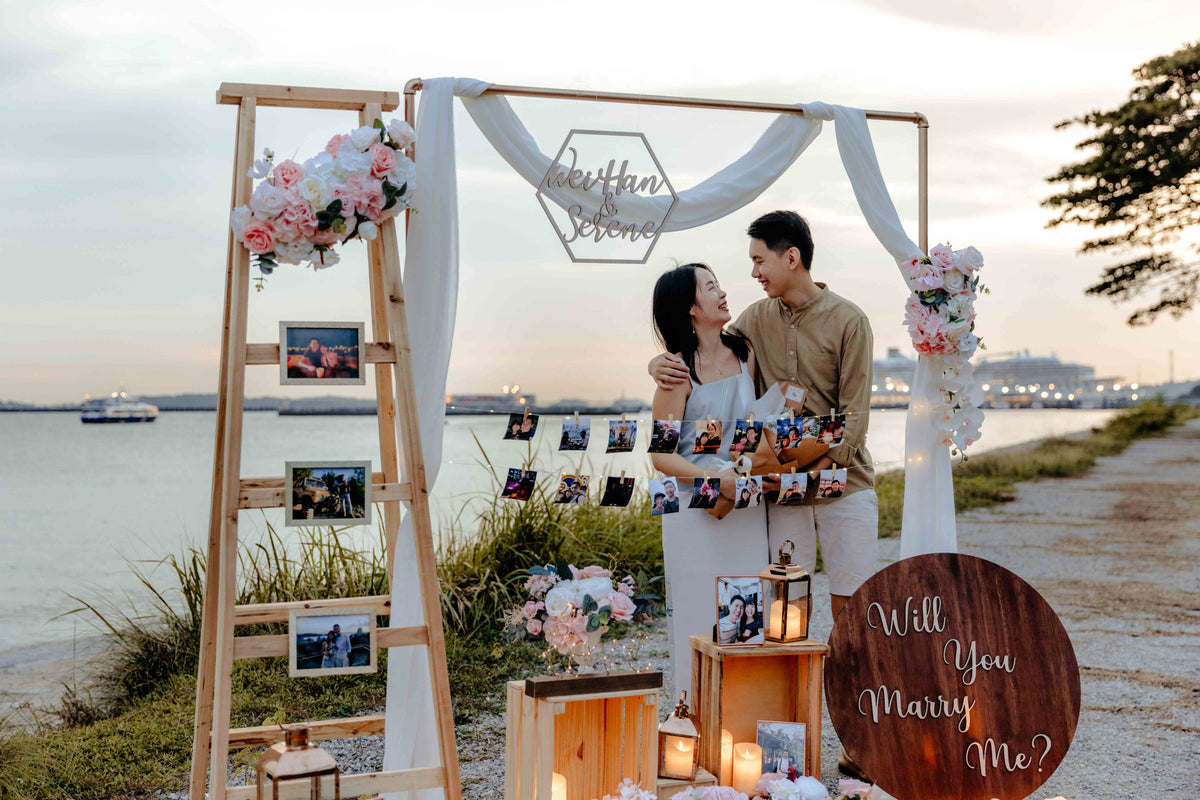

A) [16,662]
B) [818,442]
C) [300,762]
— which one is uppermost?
[818,442]

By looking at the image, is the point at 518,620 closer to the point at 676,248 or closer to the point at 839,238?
the point at 676,248

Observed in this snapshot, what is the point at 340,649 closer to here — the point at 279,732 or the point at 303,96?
the point at 279,732

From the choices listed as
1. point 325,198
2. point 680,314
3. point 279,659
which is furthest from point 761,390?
point 279,659

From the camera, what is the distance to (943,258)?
3.49 m

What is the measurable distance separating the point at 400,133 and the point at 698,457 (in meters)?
1.58

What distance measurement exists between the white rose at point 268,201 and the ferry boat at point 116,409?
98.0ft

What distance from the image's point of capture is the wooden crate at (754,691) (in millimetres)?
2963

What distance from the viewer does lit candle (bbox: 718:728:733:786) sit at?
9.81 ft

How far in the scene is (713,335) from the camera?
140 inches

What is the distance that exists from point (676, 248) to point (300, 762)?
2172 mm

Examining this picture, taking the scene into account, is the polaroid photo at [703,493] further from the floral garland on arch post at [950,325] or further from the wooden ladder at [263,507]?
the wooden ladder at [263,507]

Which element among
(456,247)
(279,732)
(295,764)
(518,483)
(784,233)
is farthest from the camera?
(784,233)

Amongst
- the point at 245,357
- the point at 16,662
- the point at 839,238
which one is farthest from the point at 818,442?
the point at 16,662

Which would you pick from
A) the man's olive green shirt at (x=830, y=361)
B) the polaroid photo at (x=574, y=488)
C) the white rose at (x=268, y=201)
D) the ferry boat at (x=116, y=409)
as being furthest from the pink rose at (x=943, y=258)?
the ferry boat at (x=116, y=409)
